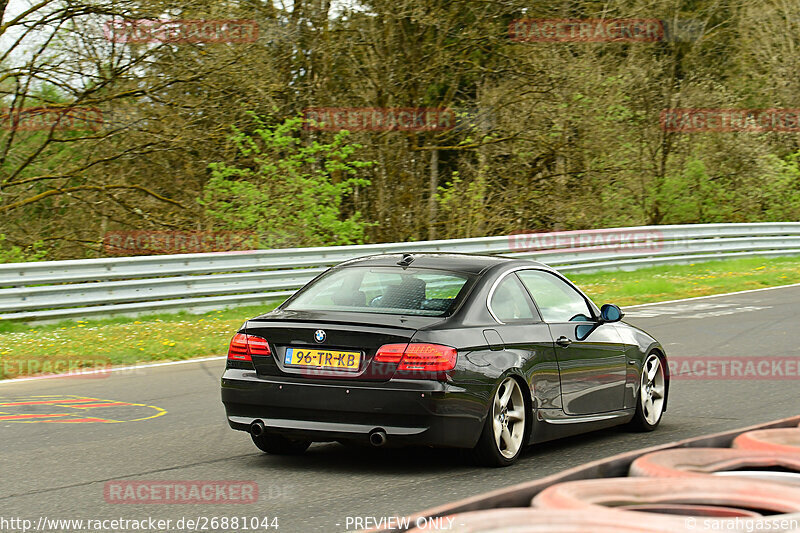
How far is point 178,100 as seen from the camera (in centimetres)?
2048

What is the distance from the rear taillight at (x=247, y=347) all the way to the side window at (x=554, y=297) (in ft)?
6.32

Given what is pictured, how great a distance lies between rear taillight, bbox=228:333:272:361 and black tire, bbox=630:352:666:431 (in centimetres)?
310

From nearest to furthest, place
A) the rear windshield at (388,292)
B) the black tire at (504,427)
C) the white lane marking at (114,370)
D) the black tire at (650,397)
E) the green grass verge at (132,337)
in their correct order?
the black tire at (504,427) → the rear windshield at (388,292) → the black tire at (650,397) → the white lane marking at (114,370) → the green grass verge at (132,337)

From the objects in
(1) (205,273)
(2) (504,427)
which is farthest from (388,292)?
(1) (205,273)

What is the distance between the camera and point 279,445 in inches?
290

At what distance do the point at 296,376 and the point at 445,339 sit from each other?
0.94 meters

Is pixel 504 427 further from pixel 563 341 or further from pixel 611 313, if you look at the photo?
pixel 611 313

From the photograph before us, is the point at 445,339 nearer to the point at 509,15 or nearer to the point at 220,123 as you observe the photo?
the point at 220,123

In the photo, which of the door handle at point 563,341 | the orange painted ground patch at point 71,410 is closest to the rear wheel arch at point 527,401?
the door handle at point 563,341

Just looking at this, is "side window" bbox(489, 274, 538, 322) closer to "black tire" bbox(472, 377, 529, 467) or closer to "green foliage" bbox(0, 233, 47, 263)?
"black tire" bbox(472, 377, 529, 467)

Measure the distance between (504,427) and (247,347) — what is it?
170 cm

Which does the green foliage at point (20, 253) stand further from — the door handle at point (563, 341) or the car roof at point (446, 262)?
the door handle at point (563, 341)

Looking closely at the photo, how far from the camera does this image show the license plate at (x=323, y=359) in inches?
261

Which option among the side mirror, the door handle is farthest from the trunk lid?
the side mirror
